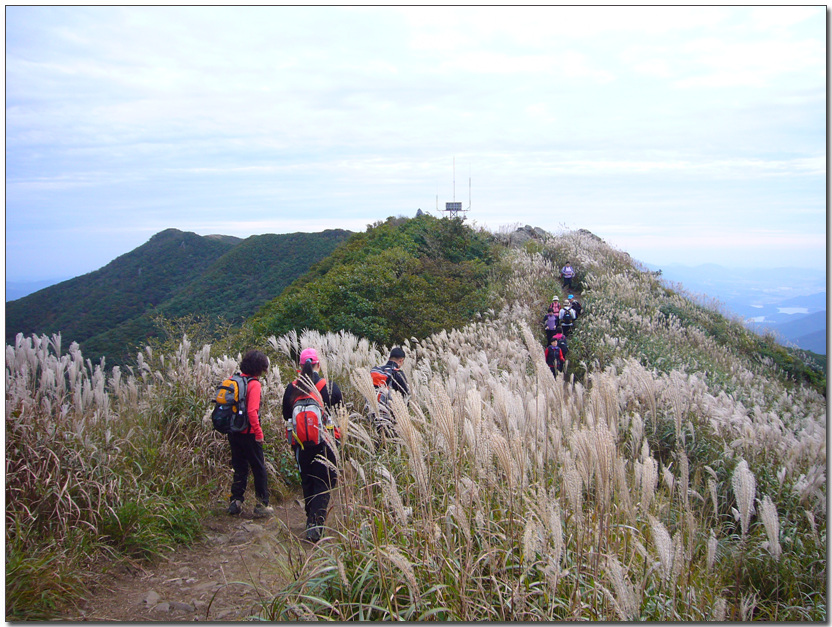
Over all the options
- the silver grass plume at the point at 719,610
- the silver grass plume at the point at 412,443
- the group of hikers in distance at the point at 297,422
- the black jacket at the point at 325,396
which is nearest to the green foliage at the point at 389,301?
the group of hikers in distance at the point at 297,422

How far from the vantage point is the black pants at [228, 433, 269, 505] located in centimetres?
438

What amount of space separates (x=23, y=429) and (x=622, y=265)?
1862 cm

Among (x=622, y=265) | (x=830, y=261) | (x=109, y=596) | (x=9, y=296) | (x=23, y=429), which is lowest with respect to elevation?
(x=109, y=596)

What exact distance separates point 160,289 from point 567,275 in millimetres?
20974

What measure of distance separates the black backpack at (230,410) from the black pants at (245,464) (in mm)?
132

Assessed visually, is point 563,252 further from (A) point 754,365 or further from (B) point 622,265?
(A) point 754,365

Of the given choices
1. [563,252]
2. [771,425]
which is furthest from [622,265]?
[771,425]

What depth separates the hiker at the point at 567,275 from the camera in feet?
53.2

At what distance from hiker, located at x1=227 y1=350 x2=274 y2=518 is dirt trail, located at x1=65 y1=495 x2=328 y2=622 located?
35 centimetres

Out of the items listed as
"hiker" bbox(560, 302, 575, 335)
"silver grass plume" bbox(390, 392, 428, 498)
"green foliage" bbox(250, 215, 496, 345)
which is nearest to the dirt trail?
"silver grass plume" bbox(390, 392, 428, 498)

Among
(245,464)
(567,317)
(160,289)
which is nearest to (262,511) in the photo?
(245,464)

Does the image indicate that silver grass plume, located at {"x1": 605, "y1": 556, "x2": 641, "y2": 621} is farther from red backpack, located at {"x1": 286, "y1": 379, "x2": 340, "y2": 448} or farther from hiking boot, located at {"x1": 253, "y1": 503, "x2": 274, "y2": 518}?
hiking boot, located at {"x1": 253, "y1": 503, "x2": 274, "y2": 518}

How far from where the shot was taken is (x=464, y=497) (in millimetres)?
2445

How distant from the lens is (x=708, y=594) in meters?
2.42
